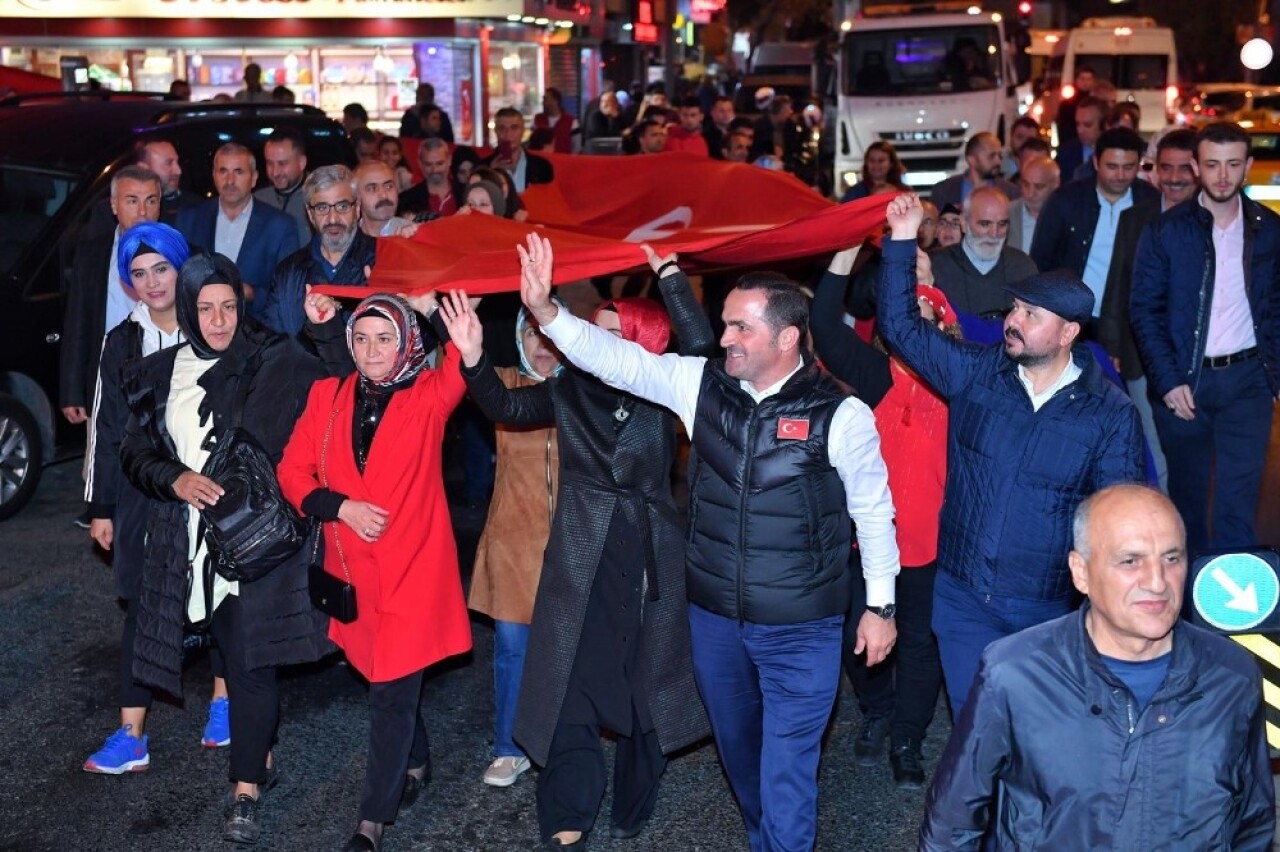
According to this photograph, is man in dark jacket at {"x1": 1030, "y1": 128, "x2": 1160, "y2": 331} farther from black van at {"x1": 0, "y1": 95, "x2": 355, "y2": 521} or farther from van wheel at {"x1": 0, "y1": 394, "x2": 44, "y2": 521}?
van wheel at {"x1": 0, "y1": 394, "x2": 44, "y2": 521}

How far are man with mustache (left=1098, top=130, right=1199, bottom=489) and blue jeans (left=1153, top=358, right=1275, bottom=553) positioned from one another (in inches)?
30.6

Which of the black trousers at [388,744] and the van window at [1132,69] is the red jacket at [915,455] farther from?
the van window at [1132,69]

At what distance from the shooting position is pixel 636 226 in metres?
7.07

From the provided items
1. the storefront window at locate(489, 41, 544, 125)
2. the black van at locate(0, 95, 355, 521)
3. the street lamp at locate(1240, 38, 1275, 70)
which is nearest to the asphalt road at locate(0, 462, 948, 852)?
the black van at locate(0, 95, 355, 521)

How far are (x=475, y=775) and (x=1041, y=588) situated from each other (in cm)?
250

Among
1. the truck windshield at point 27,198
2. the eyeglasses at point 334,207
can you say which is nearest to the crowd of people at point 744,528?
the eyeglasses at point 334,207

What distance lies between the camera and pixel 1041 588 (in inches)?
189

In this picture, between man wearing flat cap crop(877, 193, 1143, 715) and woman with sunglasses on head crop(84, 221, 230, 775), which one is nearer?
man wearing flat cap crop(877, 193, 1143, 715)

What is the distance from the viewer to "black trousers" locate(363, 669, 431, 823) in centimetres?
540

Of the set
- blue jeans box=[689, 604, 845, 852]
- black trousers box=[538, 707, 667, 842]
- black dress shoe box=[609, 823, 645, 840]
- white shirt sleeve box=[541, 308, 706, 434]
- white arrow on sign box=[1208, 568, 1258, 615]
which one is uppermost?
white shirt sleeve box=[541, 308, 706, 434]

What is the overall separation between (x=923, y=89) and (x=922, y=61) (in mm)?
466

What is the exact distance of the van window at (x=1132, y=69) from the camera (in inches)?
1155

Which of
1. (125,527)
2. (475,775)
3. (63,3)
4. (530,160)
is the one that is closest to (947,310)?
(475,775)

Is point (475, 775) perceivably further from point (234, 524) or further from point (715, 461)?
A: point (715, 461)
